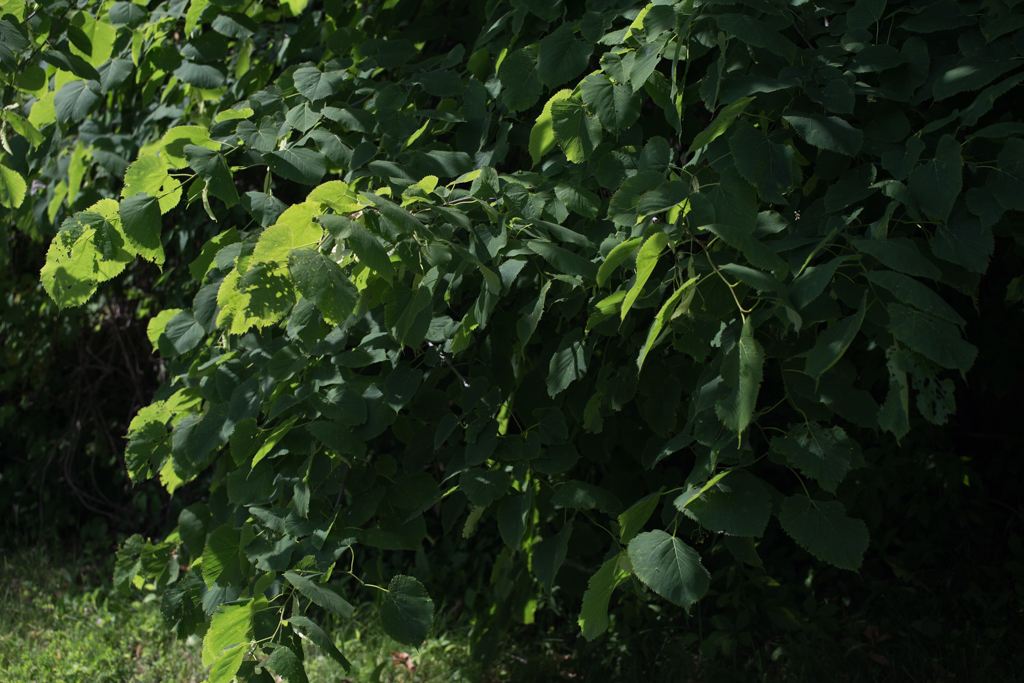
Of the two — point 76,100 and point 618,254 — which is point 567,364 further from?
point 76,100

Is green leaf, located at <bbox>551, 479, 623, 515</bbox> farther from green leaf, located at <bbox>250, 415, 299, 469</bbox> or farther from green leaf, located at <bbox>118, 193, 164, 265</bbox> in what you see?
green leaf, located at <bbox>118, 193, 164, 265</bbox>

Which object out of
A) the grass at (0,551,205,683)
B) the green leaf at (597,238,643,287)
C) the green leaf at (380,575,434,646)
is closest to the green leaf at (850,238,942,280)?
the green leaf at (597,238,643,287)

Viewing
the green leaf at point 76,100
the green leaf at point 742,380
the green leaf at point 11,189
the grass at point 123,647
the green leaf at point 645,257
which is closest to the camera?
the green leaf at point 742,380

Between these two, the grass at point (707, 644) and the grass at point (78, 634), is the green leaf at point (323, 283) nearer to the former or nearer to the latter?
the grass at point (707, 644)

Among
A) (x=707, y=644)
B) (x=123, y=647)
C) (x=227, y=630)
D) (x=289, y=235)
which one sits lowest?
(x=707, y=644)

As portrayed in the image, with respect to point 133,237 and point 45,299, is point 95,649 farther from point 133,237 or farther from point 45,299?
point 133,237

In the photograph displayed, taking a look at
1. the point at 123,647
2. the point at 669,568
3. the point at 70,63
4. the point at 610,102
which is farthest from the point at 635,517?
the point at 123,647

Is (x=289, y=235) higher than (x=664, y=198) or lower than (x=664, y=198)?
higher

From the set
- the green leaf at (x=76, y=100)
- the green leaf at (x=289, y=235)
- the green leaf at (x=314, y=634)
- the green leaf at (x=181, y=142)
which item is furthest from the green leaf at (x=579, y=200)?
the green leaf at (x=76, y=100)

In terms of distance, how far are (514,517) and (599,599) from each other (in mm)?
296

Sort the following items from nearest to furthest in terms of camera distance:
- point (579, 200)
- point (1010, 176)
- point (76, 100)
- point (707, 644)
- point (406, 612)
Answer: point (1010, 176)
point (406, 612)
point (579, 200)
point (76, 100)
point (707, 644)

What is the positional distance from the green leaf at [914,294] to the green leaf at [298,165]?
1356mm

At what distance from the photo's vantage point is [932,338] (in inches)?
44.3

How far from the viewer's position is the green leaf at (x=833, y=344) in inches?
44.2
